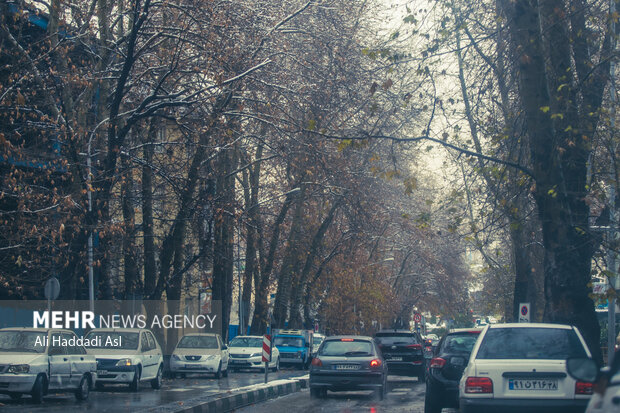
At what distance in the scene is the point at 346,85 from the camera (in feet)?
78.8

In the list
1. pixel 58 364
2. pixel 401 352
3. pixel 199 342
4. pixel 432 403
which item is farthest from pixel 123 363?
pixel 401 352

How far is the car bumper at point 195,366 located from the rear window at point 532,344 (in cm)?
1957

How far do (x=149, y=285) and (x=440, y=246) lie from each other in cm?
3687

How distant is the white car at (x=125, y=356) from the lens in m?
21.3

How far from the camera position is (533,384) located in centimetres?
969

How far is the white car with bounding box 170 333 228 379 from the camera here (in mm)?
28938

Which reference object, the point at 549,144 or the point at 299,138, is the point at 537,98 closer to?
the point at 549,144

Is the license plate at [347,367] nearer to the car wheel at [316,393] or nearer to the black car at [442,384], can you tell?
the car wheel at [316,393]

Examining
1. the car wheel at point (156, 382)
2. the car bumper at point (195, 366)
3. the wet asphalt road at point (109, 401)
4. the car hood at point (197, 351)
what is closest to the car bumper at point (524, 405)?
the wet asphalt road at point (109, 401)

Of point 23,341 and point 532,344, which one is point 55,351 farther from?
point 532,344

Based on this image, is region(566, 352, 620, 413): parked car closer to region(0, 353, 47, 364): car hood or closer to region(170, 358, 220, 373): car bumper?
region(0, 353, 47, 364): car hood

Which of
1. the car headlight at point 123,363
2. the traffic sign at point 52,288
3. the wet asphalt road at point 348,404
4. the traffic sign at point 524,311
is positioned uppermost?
the traffic sign at point 52,288

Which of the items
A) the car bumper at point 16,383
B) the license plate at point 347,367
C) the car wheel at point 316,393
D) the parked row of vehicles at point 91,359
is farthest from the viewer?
the car wheel at point 316,393

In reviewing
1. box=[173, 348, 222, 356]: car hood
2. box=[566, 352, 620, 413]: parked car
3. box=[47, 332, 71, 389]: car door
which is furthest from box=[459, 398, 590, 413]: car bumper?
box=[173, 348, 222, 356]: car hood
